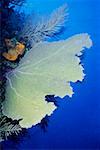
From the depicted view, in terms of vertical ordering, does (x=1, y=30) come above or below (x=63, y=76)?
above

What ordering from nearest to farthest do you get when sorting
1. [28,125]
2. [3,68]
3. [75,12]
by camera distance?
[28,125] < [3,68] < [75,12]

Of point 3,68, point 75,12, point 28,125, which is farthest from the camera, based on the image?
point 75,12

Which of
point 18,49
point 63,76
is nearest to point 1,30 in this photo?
point 18,49

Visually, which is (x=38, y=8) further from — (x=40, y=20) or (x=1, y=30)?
(x=1, y=30)
